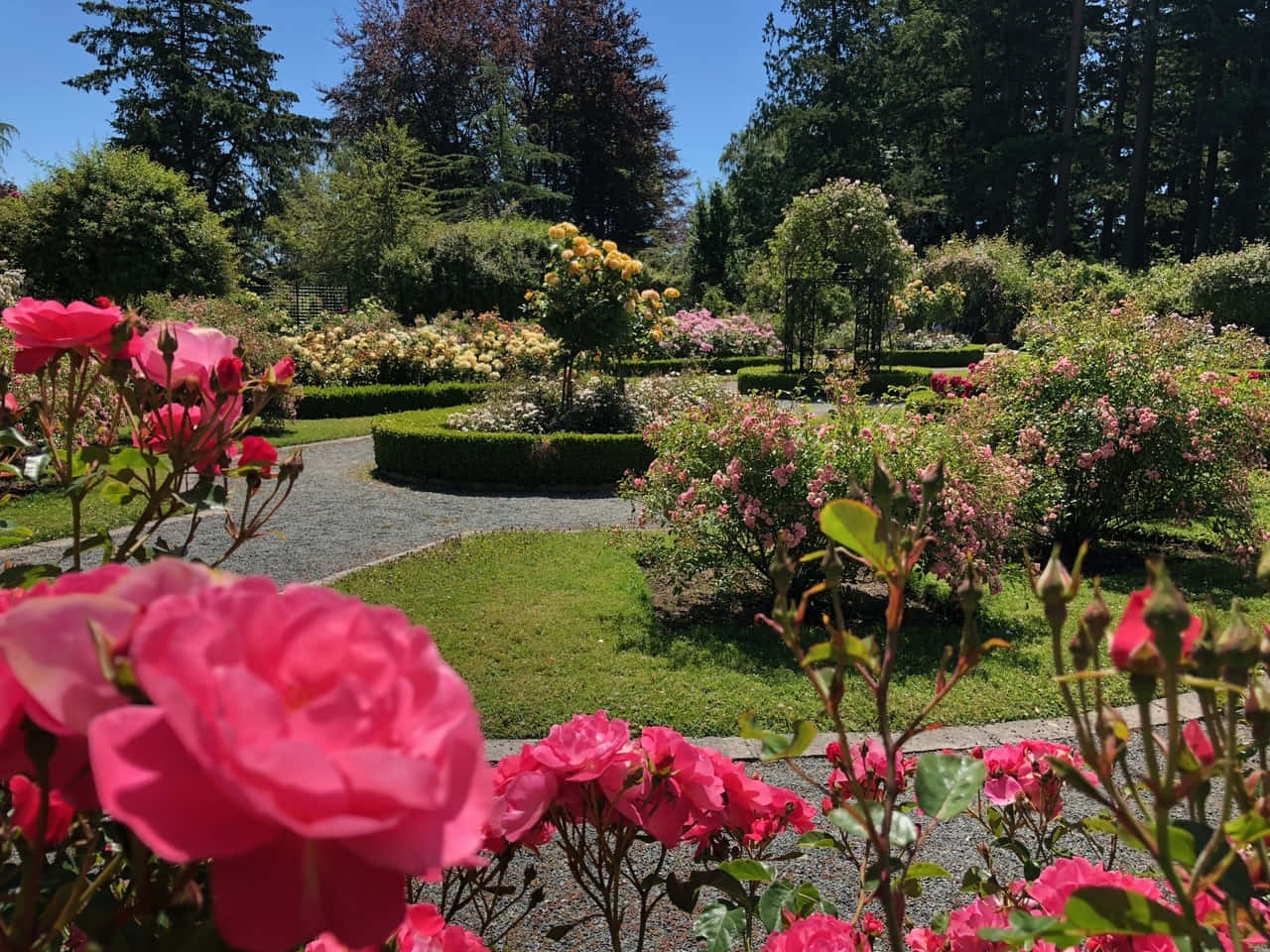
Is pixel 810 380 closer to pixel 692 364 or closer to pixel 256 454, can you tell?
pixel 692 364

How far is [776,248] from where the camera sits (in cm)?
1762

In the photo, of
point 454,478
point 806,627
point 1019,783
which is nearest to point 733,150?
point 454,478

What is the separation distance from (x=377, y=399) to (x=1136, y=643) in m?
12.7

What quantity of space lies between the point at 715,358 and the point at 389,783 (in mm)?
17700

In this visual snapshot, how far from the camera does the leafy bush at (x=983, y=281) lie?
898 inches

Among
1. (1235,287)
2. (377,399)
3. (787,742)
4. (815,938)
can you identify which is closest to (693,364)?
(377,399)

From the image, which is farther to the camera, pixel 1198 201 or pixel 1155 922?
pixel 1198 201

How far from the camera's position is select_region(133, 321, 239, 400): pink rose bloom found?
3.00ft

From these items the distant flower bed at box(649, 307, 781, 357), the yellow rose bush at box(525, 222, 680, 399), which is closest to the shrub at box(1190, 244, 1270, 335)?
the distant flower bed at box(649, 307, 781, 357)

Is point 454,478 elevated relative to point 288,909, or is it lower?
lower

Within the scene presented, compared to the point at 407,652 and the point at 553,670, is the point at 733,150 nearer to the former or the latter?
the point at 553,670

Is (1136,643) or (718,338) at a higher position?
(718,338)

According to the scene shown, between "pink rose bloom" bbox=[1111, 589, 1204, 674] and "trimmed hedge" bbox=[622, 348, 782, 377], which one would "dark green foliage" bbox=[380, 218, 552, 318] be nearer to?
"trimmed hedge" bbox=[622, 348, 782, 377]

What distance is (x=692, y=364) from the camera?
15.1 m
